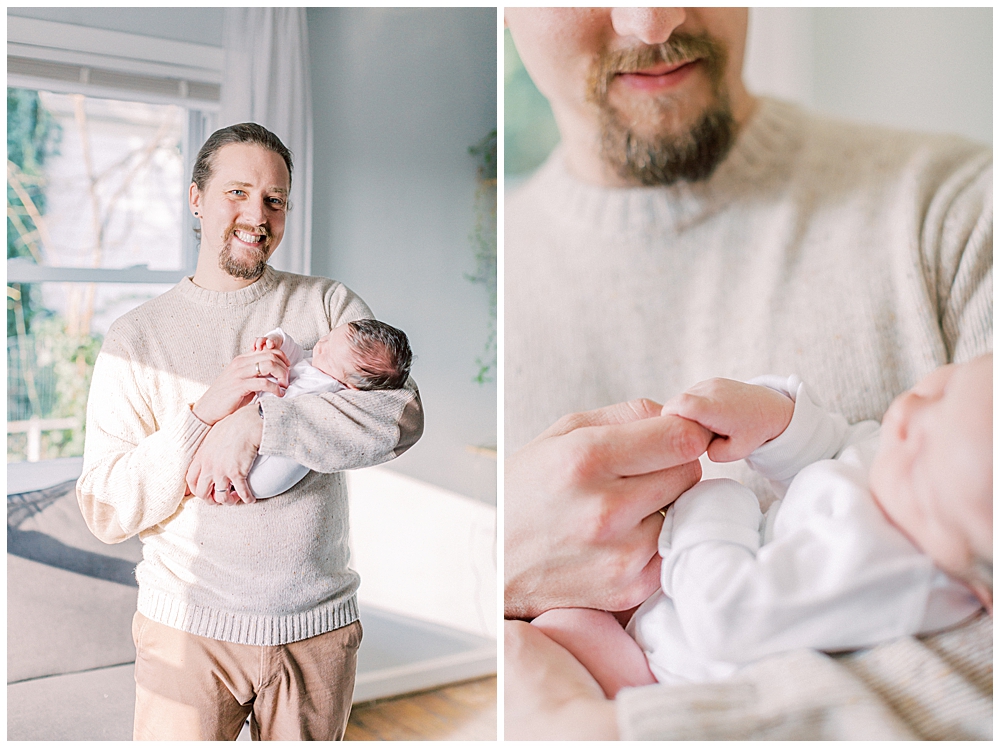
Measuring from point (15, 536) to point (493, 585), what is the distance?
0.79 meters

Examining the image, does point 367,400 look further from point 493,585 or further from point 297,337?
point 493,585

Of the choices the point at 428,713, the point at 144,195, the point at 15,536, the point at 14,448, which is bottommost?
the point at 428,713

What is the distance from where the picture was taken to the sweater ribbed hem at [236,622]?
1052mm

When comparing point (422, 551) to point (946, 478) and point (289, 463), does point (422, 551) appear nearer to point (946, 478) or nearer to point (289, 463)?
point (289, 463)

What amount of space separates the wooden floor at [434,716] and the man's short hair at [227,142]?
2.93 feet

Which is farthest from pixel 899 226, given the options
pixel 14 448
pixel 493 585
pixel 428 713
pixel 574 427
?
pixel 14 448

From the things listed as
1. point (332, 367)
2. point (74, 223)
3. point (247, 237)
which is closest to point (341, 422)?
point (332, 367)

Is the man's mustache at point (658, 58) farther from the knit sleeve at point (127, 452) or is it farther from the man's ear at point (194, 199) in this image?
the knit sleeve at point (127, 452)

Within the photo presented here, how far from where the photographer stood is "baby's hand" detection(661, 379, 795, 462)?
37.3 inches

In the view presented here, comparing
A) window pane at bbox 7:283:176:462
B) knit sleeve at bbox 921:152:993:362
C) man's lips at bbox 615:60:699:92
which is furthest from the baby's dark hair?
knit sleeve at bbox 921:152:993:362

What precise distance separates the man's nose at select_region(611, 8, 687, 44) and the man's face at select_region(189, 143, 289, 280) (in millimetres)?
589

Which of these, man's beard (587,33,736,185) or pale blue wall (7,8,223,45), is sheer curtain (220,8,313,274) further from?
man's beard (587,33,736,185)

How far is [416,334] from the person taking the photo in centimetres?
118

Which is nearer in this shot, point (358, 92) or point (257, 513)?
point (257, 513)
